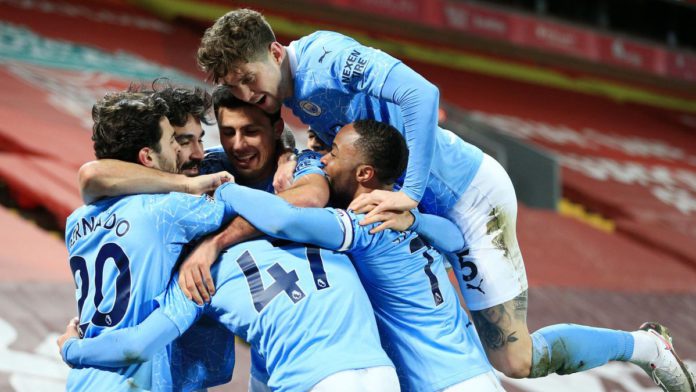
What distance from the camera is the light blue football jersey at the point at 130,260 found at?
2723 millimetres

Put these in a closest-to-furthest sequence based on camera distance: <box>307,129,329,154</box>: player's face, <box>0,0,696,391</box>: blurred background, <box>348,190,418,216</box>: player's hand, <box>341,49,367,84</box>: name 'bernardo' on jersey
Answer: <box>348,190,418,216</box>: player's hand < <box>341,49,367,84</box>: name 'bernardo' on jersey < <box>307,129,329,154</box>: player's face < <box>0,0,696,391</box>: blurred background

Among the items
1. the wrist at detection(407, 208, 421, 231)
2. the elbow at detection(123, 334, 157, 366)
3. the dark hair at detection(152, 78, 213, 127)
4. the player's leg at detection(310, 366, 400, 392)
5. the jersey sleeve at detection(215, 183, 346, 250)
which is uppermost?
the dark hair at detection(152, 78, 213, 127)

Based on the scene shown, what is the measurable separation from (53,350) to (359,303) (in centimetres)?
231

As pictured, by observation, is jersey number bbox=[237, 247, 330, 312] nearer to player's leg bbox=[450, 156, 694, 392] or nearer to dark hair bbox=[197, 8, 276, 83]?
dark hair bbox=[197, 8, 276, 83]

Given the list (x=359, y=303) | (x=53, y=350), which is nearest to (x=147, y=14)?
(x=53, y=350)

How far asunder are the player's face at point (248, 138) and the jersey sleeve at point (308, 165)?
15 cm

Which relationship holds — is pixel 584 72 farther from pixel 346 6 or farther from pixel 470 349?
pixel 470 349

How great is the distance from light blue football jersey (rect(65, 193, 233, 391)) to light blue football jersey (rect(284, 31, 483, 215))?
1.93ft

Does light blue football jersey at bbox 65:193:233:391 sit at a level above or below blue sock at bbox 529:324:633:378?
above

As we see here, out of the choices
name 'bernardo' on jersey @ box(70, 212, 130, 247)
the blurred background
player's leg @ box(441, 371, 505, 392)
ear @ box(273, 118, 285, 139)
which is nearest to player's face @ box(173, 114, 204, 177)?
ear @ box(273, 118, 285, 139)

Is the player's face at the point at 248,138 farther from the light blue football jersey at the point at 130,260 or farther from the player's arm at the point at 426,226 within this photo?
the player's arm at the point at 426,226

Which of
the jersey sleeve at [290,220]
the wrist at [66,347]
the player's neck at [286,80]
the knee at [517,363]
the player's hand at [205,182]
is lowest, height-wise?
the knee at [517,363]

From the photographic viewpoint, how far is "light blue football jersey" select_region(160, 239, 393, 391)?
254 centimetres

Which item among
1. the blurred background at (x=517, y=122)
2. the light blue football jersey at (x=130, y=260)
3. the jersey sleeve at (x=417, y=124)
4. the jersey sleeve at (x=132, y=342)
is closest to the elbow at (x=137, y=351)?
the jersey sleeve at (x=132, y=342)
